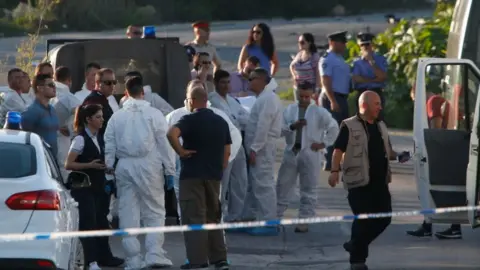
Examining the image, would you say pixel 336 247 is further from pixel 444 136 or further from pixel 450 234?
pixel 444 136

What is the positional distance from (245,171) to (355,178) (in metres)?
2.64

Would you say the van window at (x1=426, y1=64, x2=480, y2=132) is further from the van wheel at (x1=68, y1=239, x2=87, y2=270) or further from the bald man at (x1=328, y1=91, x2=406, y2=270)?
the van wheel at (x1=68, y1=239, x2=87, y2=270)

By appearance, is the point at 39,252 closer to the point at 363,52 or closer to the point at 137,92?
the point at 137,92

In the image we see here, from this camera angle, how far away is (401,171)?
1841cm

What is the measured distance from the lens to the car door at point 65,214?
357 inches

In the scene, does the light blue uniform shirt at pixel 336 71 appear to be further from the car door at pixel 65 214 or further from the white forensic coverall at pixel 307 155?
the car door at pixel 65 214

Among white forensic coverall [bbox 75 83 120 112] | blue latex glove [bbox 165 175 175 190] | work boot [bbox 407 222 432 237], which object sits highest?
white forensic coverall [bbox 75 83 120 112]

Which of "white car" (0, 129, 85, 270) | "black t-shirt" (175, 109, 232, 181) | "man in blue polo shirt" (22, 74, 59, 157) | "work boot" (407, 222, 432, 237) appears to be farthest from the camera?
"work boot" (407, 222, 432, 237)

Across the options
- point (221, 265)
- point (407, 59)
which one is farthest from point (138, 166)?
point (407, 59)

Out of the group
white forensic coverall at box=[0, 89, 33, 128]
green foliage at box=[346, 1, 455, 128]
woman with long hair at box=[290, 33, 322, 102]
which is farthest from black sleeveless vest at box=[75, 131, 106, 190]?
green foliage at box=[346, 1, 455, 128]

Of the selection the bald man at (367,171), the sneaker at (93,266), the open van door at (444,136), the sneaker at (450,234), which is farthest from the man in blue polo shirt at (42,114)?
the sneaker at (450,234)

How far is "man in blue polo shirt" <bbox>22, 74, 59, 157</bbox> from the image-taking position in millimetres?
12461

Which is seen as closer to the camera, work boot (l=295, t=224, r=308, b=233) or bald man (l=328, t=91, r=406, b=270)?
bald man (l=328, t=91, r=406, b=270)

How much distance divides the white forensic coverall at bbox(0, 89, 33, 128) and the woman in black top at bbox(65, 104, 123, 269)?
6.97 ft
